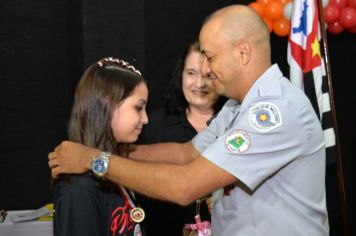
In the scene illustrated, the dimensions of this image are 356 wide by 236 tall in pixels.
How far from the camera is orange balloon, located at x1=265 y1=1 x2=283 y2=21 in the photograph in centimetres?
341

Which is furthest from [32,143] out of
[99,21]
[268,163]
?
[268,163]

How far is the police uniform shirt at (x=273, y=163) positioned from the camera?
147 centimetres

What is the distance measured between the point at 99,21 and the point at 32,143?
1.26 metres

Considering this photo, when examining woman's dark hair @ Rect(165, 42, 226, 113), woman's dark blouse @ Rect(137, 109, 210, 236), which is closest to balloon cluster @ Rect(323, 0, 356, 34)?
woman's dark hair @ Rect(165, 42, 226, 113)

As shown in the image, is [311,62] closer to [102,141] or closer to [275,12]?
[275,12]

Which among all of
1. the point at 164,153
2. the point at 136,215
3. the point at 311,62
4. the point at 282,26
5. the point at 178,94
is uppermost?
the point at 282,26

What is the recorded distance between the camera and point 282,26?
347cm

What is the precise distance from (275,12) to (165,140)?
4.26 feet

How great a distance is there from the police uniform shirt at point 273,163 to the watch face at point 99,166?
1.00ft

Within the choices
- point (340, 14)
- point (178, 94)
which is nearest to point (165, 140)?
point (178, 94)

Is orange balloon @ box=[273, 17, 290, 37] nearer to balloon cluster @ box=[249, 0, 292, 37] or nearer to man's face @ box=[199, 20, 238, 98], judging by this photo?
balloon cluster @ box=[249, 0, 292, 37]

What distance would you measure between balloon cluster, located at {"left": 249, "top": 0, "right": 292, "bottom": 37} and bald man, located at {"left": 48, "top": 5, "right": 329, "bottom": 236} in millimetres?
1841

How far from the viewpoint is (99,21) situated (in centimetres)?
300

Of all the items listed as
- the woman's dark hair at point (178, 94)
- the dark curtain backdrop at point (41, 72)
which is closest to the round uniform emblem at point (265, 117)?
the woman's dark hair at point (178, 94)
